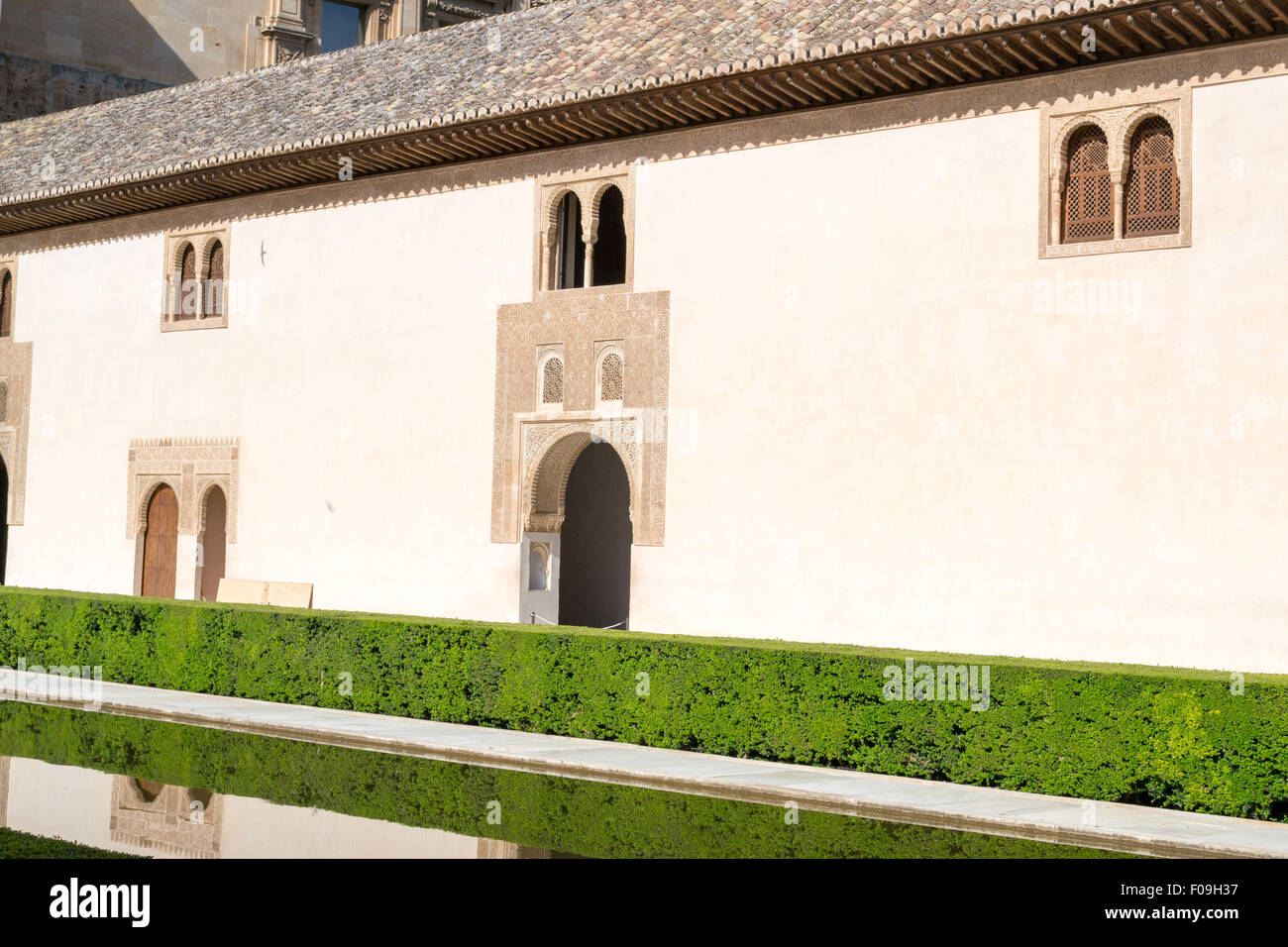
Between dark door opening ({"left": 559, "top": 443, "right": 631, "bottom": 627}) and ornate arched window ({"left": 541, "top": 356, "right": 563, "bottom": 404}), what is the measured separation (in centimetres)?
344

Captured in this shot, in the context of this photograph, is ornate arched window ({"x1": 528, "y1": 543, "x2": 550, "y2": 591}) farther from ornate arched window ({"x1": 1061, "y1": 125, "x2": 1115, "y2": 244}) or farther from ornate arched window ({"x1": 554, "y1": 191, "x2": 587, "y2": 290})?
ornate arched window ({"x1": 1061, "y1": 125, "x2": 1115, "y2": 244})

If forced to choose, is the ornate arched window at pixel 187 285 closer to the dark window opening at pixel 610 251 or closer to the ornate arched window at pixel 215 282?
the ornate arched window at pixel 215 282

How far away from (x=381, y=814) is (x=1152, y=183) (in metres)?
7.12

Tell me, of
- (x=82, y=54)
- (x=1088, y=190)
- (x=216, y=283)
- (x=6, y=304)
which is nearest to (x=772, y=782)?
(x=1088, y=190)

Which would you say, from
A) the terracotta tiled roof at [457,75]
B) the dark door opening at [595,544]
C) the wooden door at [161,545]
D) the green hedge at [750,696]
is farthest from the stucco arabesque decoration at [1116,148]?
the wooden door at [161,545]

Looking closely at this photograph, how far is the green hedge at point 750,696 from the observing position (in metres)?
9.18

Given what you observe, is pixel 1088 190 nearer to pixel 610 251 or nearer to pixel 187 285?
pixel 610 251

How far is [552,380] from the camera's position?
15.1m

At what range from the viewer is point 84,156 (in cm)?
2055

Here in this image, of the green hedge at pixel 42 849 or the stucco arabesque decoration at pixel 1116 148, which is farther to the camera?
the stucco arabesque decoration at pixel 1116 148

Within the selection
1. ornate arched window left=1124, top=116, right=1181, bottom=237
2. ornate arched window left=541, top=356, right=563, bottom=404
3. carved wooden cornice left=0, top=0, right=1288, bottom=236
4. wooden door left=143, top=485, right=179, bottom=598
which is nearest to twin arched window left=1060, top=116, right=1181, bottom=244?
ornate arched window left=1124, top=116, right=1181, bottom=237

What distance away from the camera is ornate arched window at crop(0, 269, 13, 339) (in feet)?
68.5

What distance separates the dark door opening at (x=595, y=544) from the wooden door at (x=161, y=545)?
179 inches
